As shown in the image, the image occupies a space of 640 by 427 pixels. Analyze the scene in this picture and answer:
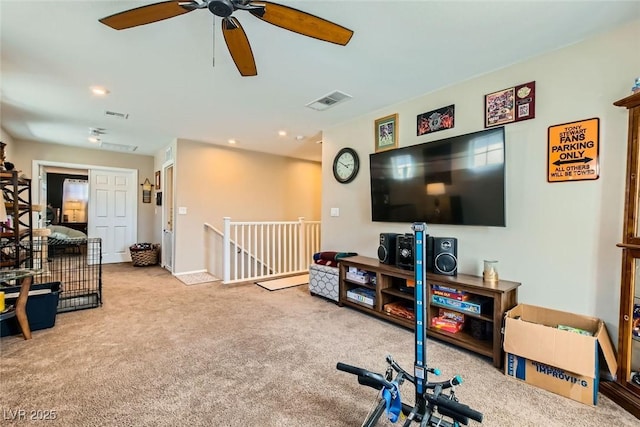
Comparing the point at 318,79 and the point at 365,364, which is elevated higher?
the point at 318,79

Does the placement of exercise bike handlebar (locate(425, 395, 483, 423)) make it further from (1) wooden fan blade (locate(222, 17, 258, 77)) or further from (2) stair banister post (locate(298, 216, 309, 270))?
(2) stair banister post (locate(298, 216, 309, 270))

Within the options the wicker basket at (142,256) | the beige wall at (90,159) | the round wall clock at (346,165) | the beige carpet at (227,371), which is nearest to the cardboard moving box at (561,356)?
the beige carpet at (227,371)

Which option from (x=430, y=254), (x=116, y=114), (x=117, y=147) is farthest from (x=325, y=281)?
(x=117, y=147)

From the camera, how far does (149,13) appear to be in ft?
4.87

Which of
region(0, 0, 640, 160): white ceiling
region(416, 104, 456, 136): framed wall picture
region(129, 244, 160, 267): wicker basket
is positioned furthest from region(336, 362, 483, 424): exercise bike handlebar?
region(129, 244, 160, 267): wicker basket

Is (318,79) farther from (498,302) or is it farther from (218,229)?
(218,229)

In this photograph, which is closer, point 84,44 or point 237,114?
point 84,44

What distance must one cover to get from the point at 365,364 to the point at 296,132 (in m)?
3.40

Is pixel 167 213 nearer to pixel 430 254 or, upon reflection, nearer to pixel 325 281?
pixel 325 281

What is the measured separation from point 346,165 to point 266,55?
6.17 feet

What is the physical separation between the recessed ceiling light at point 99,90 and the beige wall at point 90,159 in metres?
3.22

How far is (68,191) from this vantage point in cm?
835

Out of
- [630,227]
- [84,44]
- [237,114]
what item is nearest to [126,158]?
[237,114]

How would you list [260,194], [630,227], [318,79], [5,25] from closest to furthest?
[630,227], [5,25], [318,79], [260,194]
